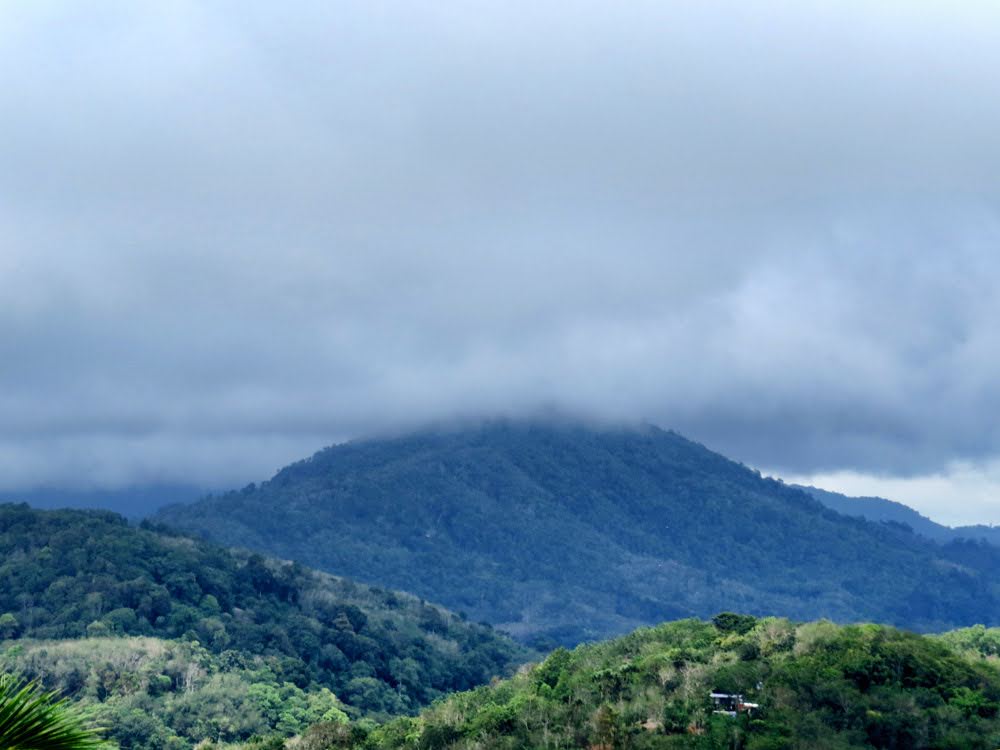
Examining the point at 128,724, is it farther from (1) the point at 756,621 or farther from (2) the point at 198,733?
(1) the point at 756,621

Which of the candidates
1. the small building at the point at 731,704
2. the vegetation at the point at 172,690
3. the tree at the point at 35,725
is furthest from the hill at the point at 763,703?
the tree at the point at 35,725

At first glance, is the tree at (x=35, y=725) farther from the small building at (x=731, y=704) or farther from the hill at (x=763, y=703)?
the small building at (x=731, y=704)

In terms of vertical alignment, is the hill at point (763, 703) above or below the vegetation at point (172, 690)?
above

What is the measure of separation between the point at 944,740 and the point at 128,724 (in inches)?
3874

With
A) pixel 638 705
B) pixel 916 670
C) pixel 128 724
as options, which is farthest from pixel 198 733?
pixel 916 670

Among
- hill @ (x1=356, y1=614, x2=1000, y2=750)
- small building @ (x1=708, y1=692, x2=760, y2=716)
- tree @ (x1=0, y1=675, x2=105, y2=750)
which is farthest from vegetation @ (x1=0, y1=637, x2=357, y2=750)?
tree @ (x1=0, y1=675, x2=105, y2=750)

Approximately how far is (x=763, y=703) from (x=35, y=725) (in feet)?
233

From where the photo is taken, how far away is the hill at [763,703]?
7625 cm

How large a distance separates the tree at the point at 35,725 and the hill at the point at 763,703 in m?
62.3

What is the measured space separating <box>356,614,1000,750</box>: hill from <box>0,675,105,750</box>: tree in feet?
205

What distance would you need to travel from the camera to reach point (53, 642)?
187500 mm

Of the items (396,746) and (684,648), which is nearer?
(396,746)

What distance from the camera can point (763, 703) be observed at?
8100cm

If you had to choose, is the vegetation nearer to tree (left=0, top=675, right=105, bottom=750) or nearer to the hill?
the hill
